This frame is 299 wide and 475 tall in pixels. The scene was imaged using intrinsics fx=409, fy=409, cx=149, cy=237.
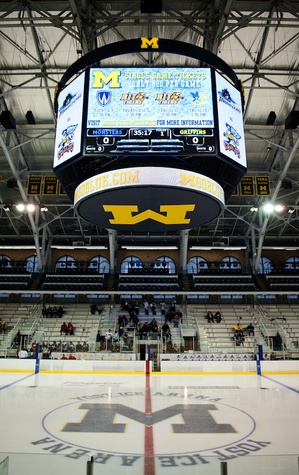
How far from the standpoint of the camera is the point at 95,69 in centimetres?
976

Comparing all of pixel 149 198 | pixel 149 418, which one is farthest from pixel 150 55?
pixel 149 418

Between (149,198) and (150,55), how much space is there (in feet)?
26.3

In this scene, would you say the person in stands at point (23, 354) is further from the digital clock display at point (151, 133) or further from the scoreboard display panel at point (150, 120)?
the digital clock display at point (151, 133)

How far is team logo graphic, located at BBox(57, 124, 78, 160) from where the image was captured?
9.44 metres

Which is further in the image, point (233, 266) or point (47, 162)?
point (233, 266)

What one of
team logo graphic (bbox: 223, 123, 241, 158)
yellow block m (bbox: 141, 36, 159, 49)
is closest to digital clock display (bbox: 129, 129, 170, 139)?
team logo graphic (bbox: 223, 123, 241, 158)

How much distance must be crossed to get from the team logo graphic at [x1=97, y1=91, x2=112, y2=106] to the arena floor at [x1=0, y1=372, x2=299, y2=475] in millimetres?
6827

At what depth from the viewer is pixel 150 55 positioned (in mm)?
14836

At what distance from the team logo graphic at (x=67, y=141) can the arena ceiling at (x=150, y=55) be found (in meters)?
4.15

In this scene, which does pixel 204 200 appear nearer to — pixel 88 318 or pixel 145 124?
pixel 145 124

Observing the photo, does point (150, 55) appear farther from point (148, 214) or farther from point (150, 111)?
point (148, 214)

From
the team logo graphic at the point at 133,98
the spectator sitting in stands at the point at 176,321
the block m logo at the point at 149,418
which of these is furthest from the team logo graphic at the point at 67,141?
the spectator sitting in stands at the point at 176,321

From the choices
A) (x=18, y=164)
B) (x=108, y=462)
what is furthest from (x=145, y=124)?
(x=18, y=164)

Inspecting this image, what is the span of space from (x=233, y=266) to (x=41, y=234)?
54.0 ft
